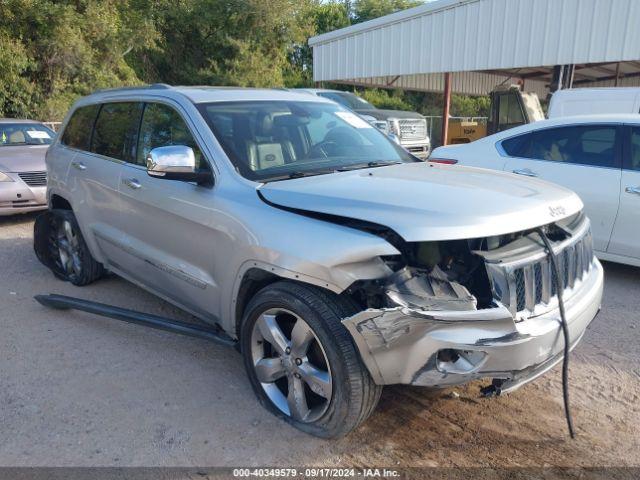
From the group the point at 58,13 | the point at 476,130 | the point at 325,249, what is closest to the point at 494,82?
the point at 476,130

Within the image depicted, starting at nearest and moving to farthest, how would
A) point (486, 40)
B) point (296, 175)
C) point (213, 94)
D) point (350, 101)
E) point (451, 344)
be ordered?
point (451, 344) → point (296, 175) → point (213, 94) → point (486, 40) → point (350, 101)

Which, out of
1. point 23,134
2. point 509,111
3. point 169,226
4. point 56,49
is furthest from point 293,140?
point 56,49

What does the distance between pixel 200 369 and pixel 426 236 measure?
6.46ft

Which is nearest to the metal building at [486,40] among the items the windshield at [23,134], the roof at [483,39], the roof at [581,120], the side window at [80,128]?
the roof at [483,39]

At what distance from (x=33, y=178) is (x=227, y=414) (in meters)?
6.34

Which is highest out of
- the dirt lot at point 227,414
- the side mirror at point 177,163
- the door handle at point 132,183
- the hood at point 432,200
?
the side mirror at point 177,163

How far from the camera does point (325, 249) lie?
2.59 m

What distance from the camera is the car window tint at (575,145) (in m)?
5.40

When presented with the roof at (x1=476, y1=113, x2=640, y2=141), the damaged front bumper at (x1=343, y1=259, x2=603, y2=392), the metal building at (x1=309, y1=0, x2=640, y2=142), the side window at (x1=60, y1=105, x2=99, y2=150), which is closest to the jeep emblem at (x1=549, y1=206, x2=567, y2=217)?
the damaged front bumper at (x1=343, y1=259, x2=603, y2=392)

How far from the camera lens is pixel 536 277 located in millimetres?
2635

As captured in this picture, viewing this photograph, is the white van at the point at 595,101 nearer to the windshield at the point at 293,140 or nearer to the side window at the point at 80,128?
the windshield at the point at 293,140

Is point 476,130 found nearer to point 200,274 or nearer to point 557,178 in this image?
point 557,178

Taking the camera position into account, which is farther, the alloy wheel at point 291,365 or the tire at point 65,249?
the tire at point 65,249

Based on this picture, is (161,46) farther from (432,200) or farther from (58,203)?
(432,200)
